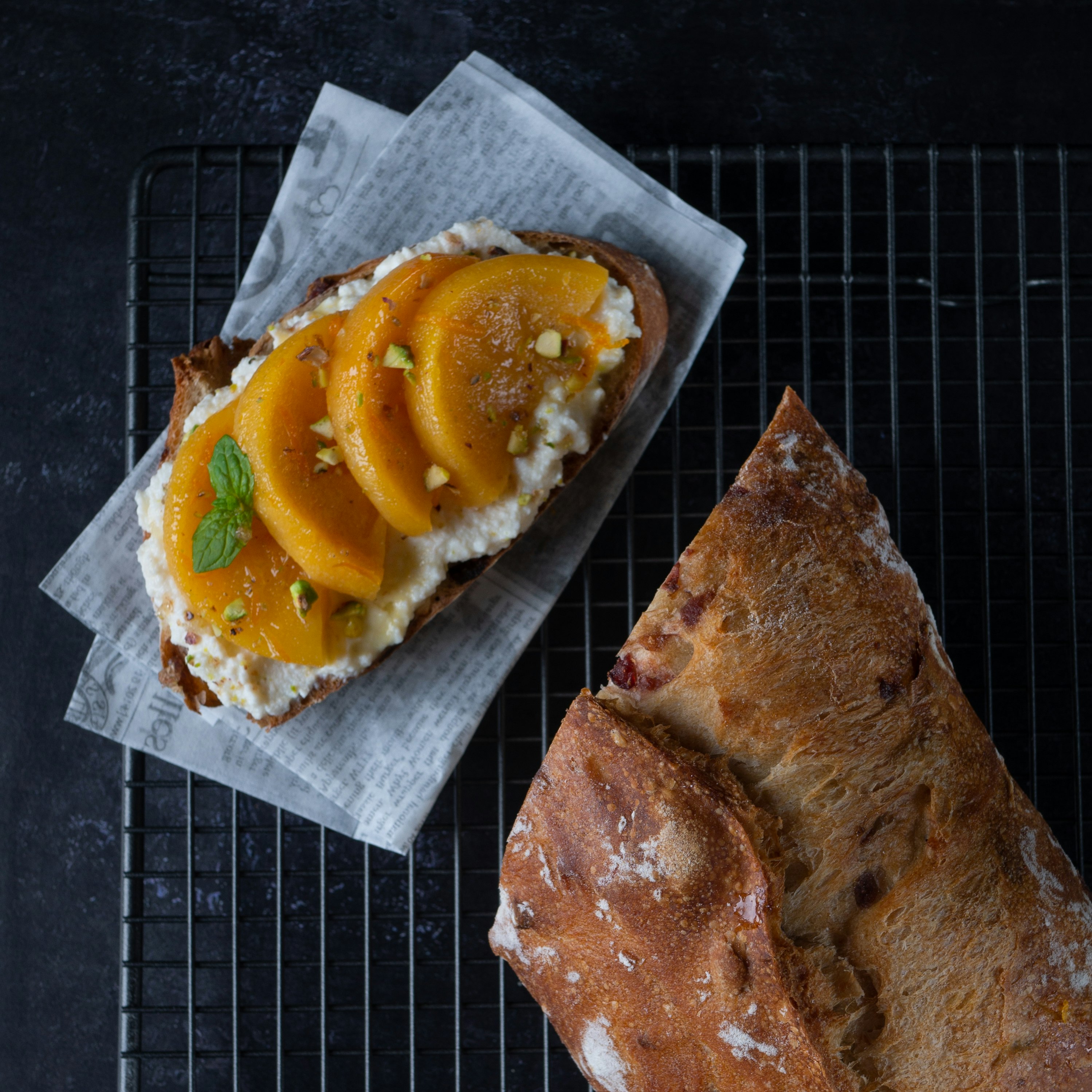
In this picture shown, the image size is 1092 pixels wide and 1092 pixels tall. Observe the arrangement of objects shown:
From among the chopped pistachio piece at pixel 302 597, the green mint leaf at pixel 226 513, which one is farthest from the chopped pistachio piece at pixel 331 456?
the chopped pistachio piece at pixel 302 597

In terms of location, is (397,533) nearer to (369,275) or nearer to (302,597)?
(302,597)

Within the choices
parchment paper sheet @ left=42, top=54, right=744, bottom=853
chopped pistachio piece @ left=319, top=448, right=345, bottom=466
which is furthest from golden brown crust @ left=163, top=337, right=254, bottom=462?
chopped pistachio piece @ left=319, top=448, right=345, bottom=466

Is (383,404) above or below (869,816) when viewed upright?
above

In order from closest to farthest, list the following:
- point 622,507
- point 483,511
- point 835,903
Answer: point 835,903, point 483,511, point 622,507

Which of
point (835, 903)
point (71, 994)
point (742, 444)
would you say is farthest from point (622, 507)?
point (71, 994)

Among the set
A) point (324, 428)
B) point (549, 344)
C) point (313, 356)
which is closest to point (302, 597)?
point (324, 428)

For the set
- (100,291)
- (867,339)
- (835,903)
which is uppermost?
(100,291)

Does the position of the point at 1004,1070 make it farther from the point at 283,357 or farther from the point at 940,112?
the point at 940,112
